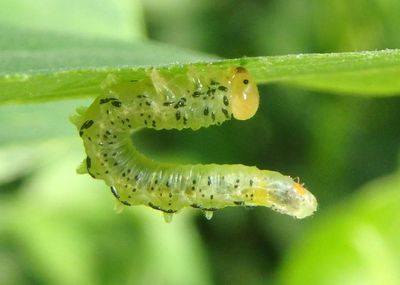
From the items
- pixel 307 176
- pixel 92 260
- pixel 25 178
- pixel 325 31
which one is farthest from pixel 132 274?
pixel 325 31

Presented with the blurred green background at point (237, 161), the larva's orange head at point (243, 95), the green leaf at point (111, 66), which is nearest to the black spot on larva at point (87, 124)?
the green leaf at point (111, 66)

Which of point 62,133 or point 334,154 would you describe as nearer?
point 62,133

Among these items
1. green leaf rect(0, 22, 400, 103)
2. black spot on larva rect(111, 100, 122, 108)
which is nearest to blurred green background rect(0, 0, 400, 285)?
green leaf rect(0, 22, 400, 103)

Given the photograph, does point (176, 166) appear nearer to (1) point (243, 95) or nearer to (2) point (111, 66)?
(1) point (243, 95)

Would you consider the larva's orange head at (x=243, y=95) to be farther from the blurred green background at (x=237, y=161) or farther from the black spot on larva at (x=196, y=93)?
the blurred green background at (x=237, y=161)

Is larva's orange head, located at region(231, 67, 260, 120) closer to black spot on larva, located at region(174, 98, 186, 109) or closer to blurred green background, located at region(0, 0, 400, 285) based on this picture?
black spot on larva, located at region(174, 98, 186, 109)

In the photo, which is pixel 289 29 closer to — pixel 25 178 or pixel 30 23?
pixel 25 178
